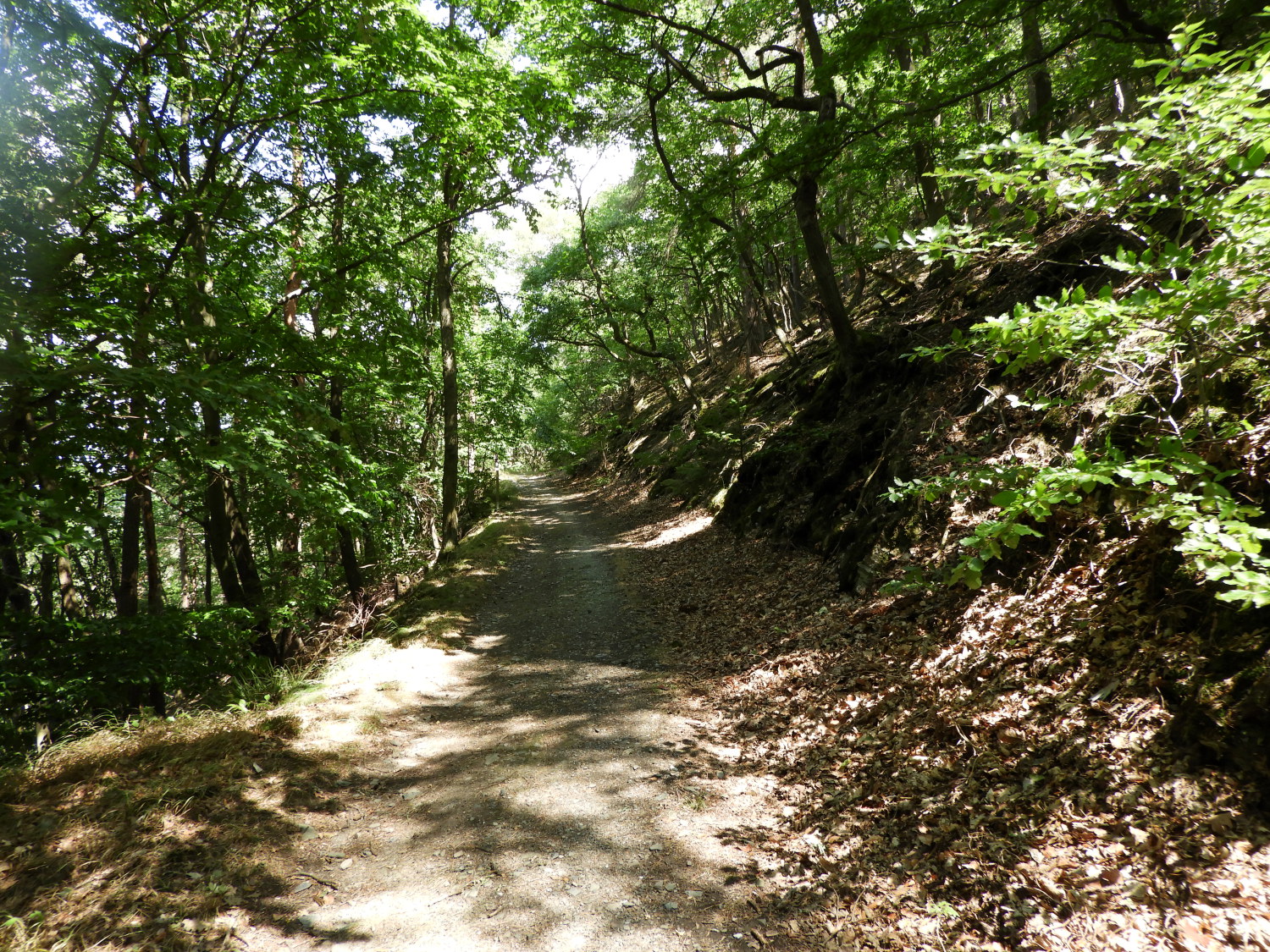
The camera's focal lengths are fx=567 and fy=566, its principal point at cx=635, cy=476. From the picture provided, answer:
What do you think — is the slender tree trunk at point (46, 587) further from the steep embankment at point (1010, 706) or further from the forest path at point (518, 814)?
the steep embankment at point (1010, 706)

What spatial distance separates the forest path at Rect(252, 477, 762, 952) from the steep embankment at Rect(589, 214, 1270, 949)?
1.82 ft

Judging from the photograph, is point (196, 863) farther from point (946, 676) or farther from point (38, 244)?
point (946, 676)

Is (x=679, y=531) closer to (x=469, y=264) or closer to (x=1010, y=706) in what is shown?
(x=469, y=264)

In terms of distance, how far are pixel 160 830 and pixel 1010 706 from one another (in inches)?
228

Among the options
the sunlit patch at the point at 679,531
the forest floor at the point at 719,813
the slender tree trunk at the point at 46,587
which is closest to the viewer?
the forest floor at the point at 719,813

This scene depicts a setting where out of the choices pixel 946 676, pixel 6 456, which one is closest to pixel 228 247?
pixel 6 456

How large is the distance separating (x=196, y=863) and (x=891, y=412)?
912 centimetres

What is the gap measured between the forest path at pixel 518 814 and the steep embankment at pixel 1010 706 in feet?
1.82

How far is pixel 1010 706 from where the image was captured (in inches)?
155

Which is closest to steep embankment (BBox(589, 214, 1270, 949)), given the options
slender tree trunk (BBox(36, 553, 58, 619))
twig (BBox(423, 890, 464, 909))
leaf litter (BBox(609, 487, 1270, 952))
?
leaf litter (BBox(609, 487, 1270, 952))

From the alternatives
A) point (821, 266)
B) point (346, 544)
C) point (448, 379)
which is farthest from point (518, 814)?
point (448, 379)

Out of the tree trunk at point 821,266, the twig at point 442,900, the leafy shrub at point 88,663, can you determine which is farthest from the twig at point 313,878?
the tree trunk at point 821,266

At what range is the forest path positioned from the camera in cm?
331

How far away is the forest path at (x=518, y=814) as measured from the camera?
3314 millimetres
